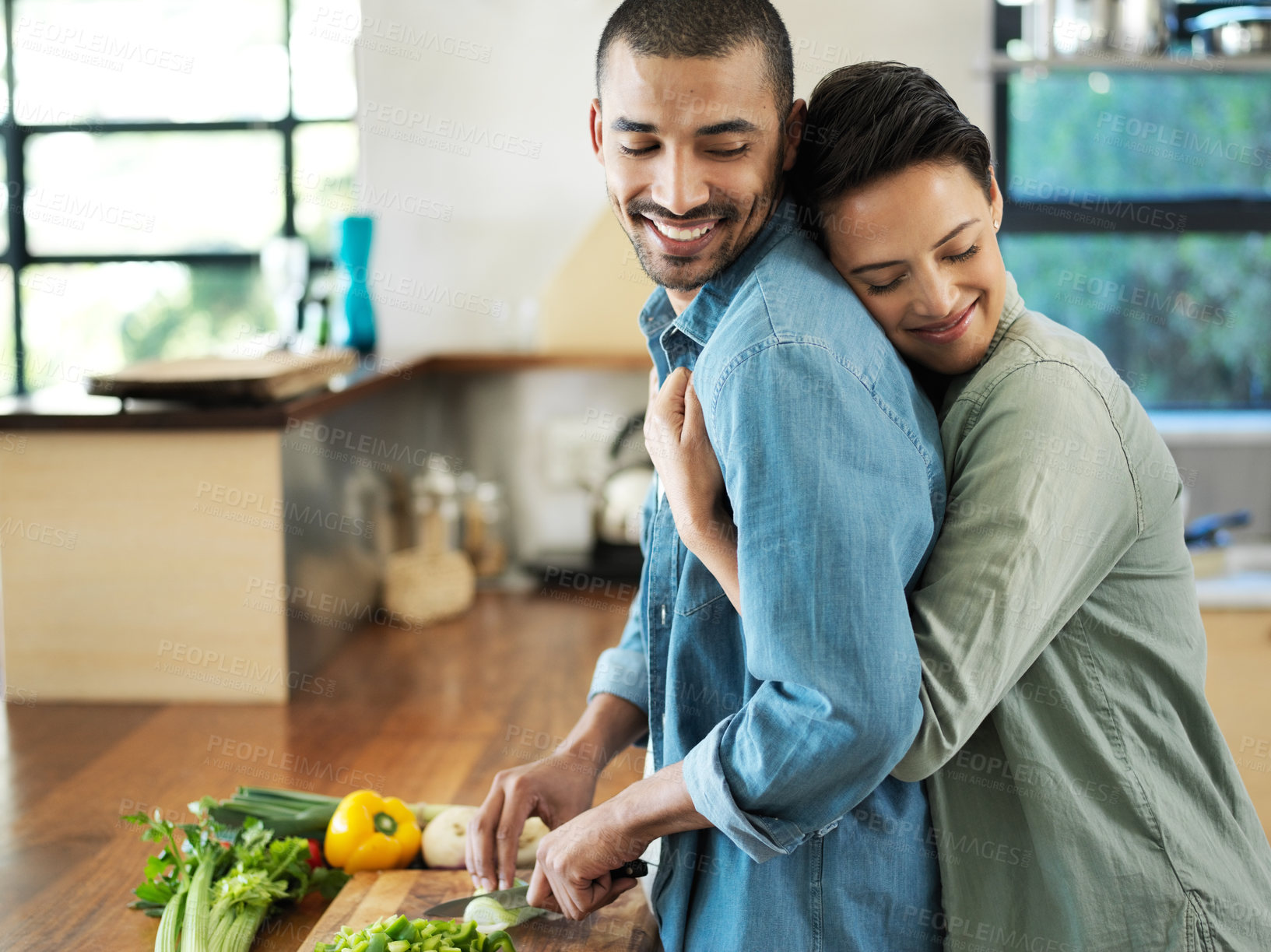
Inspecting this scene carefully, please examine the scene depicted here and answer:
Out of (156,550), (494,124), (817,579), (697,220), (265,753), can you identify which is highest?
(494,124)

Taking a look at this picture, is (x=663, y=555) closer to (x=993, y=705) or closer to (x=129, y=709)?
(x=993, y=705)

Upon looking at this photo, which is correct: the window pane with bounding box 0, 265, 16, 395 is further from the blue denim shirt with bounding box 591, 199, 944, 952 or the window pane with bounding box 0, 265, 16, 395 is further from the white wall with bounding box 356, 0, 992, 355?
the blue denim shirt with bounding box 591, 199, 944, 952

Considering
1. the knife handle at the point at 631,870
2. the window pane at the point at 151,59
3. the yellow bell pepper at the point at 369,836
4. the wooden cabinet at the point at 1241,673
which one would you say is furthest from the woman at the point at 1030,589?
the window pane at the point at 151,59

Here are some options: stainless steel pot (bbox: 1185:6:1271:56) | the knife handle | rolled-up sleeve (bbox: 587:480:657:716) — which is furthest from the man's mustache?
stainless steel pot (bbox: 1185:6:1271:56)

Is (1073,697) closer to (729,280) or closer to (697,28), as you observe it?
(729,280)

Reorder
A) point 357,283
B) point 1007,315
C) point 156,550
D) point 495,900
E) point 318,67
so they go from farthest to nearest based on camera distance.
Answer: point 318,67
point 357,283
point 156,550
point 495,900
point 1007,315

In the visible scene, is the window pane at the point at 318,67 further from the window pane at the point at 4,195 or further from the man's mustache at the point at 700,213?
the man's mustache at the point at 700,213

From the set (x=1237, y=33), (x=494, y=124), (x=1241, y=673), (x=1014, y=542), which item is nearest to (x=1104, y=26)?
(x=1237, y=33)

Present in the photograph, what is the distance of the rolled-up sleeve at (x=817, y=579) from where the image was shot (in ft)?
2.30

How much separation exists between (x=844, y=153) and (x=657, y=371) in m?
0.26

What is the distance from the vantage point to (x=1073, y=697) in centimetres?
83

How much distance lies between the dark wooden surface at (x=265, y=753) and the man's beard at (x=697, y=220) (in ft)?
2.51

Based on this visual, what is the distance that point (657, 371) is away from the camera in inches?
40.7

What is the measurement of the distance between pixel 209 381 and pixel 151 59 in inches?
69.7
